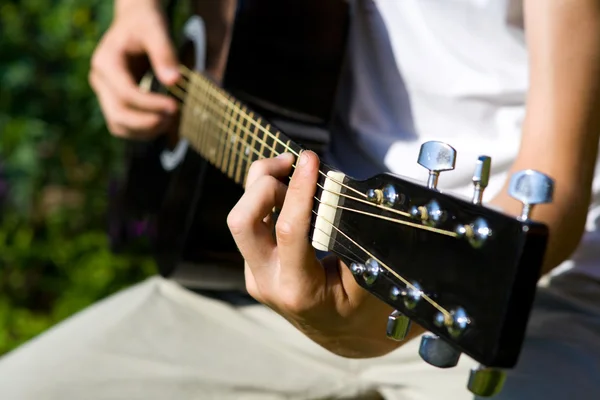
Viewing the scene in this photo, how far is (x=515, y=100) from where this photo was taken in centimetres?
104

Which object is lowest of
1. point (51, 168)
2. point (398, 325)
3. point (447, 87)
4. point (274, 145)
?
point (51, 168)

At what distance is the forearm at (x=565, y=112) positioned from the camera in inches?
31.0

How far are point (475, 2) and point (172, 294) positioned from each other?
2.36 feet

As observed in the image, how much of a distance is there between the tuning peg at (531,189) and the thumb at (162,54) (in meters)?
0.97

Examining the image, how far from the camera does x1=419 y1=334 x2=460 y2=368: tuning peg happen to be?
622 mm

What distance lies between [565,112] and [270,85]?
551mm

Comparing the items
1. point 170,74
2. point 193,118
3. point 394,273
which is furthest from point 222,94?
point 394,273

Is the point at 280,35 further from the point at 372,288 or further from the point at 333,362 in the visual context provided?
the point at 372,288

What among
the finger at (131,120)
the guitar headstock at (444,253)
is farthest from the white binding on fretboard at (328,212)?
the finger at (131,120)

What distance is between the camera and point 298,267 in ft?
2.54

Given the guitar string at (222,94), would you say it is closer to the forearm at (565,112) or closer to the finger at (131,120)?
the finger at (131,120)

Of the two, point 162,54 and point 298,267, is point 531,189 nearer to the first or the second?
point 298,267

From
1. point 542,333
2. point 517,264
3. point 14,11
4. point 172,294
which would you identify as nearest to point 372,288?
point 517,264

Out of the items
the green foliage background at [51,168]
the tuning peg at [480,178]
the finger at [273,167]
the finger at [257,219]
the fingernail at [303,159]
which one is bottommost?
the green foliage background at [51,168]
